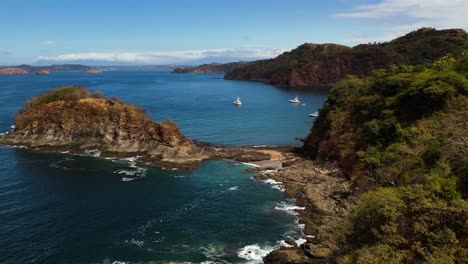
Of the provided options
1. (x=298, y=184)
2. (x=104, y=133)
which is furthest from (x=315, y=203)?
(x=104, y=133)

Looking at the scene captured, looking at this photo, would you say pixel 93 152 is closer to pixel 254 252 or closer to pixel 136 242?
pixel 136 242

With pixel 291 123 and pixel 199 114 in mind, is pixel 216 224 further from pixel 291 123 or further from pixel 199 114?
pixel 199 114

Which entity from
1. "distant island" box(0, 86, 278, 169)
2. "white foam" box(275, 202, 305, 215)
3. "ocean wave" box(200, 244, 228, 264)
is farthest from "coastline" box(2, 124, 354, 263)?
"ocean wave" box(200, 244, 228, 264)

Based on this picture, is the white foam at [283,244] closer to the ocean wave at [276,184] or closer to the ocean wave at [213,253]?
the ocean wave at [213,253]

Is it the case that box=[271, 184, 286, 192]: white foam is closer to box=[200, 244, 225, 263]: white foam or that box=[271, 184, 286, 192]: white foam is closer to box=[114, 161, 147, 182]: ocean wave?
box=[200, 244, 225, 263]: white foam

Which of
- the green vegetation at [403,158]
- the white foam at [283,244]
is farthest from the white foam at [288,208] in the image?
the green vegetation at [403,158]

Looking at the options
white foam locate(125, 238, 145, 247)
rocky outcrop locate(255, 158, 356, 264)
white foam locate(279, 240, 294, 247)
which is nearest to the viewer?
rocky outcrop locate(255, 158, 356, 264)
